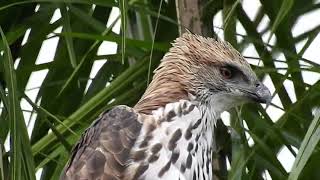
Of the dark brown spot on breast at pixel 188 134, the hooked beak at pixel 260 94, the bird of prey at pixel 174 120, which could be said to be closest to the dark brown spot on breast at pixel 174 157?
the bird of prey at pixel 174 120

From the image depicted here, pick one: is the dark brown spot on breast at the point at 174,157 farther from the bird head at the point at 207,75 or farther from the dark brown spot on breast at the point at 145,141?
the bird head at the point at 207,75

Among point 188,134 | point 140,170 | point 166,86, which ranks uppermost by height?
point 166,86

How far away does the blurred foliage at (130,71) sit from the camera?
3.30m

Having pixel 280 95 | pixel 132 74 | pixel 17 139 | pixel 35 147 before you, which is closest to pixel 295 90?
pixel 280 95

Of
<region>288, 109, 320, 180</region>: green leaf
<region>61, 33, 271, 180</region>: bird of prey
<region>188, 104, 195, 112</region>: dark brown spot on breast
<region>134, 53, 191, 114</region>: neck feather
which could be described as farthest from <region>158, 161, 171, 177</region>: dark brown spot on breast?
<region>288, 109, 320, 180</region>: green leaf

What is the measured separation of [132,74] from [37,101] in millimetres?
519

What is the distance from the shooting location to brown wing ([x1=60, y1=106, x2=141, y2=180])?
297 centimetres

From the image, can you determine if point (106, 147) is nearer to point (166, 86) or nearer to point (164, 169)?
point (164, 169)

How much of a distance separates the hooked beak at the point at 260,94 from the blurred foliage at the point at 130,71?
0.04 meters

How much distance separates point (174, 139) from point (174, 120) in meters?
0.09

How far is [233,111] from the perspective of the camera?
3.58 metres

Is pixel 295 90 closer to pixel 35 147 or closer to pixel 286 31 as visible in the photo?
pixel 286 31

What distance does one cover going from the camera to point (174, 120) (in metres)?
3.26

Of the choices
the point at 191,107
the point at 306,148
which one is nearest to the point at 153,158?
the point at 191,107
